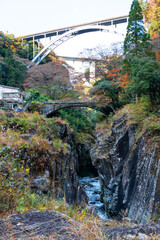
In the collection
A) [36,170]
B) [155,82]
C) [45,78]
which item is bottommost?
[36,170]

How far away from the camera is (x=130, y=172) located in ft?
34.2

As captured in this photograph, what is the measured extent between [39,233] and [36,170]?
191 inches

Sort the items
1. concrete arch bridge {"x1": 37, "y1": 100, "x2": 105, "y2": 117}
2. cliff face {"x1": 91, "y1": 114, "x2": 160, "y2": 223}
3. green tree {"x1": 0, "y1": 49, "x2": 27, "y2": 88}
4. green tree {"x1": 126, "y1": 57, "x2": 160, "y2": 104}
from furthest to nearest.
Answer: green tree {"x1": 0, "y1": 49, "x2": 27, "y2": 88} < concrete arch bridge {"x1": 37, "y1": 100, "x2": 105, "y2": 117} < green tree {"x1": 126, "y1": 57, "x2": 160, "y2": 104} < cliff face {"x1": 91, "y1": 114, "x2": 160, "y2": 223}

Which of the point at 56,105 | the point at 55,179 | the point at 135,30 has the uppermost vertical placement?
the point at 135,30

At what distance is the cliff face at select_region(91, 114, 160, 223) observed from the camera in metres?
7.66

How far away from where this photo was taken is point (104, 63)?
887 inches

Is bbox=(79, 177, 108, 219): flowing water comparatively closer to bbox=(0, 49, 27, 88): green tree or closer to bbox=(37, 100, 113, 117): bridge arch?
bbox=(37, 100, 113, 117): bridge arch

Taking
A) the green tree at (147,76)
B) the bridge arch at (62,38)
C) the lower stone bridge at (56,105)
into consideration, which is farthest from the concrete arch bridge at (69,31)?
the green tree at (147,76)

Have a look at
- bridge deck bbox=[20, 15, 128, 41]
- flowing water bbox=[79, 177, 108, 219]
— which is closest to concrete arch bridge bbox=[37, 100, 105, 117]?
flowing water bbox=[79, 177, 108, 219]

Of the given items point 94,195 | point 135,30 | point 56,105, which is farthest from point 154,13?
point 94,195

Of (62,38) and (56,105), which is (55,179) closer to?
(56,105)

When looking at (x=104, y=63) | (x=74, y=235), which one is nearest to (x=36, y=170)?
(x=74, y=235)

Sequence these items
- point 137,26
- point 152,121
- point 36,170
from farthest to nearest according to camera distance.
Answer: point 137,26 < point 152,121 < point 36,170

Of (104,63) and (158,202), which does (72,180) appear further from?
(104,63)
